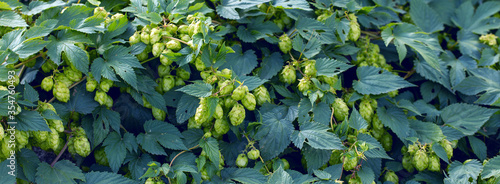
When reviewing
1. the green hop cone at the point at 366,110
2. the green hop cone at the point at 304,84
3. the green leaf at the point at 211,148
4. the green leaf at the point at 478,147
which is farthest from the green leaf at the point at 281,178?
the green leaf at the point at 478,147

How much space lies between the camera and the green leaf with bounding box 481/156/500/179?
2008 millimetres

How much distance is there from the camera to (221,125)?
2.03 meters

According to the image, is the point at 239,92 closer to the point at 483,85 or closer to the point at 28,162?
the point at 28,162

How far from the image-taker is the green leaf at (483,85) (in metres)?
2.46

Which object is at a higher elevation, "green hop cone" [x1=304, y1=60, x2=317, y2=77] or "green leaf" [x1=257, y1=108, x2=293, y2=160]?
"green hop cone" [x1=304, y1=60, x2=317, y2=77]

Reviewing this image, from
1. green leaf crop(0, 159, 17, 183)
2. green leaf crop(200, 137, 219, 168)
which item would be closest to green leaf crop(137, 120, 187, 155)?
green leaf crop(200, 137, 219, 168)

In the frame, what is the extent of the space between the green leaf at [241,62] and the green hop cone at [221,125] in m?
0.35

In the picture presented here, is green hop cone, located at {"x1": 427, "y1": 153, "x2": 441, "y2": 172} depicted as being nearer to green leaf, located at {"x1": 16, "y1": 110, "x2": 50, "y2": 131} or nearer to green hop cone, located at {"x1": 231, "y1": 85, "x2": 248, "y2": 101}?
green hop cone, located at {"x1": 231, "y1": 85, "x2": 248, "y2": 101}

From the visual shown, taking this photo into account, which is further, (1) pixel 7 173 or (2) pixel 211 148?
(2) pixel 211 148

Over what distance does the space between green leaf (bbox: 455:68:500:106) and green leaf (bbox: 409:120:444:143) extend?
18.9 inches

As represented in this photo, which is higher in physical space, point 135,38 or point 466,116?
point 135,38

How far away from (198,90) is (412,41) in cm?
152

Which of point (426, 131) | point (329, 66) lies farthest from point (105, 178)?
point (426, 131)

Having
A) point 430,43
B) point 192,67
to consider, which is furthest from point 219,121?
point 430,43
